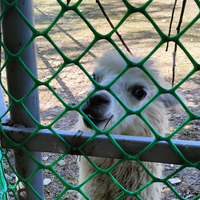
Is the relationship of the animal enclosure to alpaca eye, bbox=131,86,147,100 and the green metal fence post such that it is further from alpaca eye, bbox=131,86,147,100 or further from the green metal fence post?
alpaca eye, bbox=131,86,147,100

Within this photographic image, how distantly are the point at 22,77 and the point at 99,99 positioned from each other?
61 centimetres

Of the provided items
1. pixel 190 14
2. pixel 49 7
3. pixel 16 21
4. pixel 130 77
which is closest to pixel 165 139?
pixel 16 21

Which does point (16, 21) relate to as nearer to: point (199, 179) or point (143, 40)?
point (199, 179)

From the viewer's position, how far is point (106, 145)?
1.11 m

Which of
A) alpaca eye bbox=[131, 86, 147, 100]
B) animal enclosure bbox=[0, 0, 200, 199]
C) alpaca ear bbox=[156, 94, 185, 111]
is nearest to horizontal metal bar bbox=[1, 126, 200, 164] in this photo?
animal enclosure bbox=[0, 0, 200, 199]

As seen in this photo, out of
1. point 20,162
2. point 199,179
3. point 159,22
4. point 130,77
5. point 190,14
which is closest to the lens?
point 20,162

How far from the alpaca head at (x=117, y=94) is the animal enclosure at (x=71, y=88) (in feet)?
0.57

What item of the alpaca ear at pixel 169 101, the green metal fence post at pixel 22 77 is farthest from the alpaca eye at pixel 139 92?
the green metal fence post at pixel 22 77

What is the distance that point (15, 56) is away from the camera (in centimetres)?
110

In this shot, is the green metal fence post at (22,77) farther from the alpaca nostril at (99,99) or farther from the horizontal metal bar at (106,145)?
the alpaca nostril at (99,99)

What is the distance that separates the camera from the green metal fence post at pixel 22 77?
3.64 ft

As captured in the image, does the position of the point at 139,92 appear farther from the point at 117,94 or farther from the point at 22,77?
the point at 22,77

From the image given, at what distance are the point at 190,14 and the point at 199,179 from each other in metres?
9.05

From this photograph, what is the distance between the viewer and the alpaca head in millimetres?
1670
